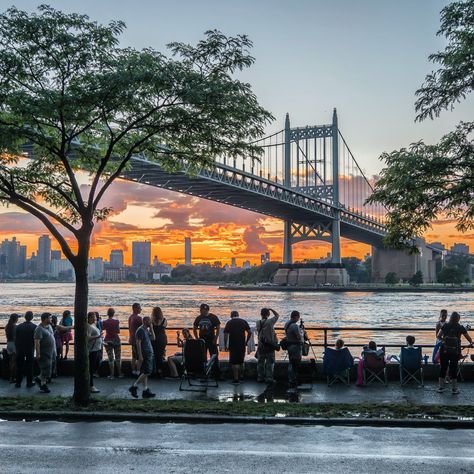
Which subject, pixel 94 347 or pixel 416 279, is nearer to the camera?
pixel 94 347

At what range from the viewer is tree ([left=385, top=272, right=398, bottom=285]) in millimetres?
141500

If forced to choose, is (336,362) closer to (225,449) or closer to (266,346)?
(266,346)

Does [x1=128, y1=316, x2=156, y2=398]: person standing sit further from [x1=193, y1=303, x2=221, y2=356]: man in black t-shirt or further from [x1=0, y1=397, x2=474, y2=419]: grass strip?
[x1=193, y1=303, x2=221, y2=356]: man in black t-shirt

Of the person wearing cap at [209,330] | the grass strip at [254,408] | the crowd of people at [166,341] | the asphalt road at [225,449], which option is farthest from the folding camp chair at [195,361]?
the asphalt road at [225,449]

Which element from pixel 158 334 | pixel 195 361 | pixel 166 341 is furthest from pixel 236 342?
pixel 158 334

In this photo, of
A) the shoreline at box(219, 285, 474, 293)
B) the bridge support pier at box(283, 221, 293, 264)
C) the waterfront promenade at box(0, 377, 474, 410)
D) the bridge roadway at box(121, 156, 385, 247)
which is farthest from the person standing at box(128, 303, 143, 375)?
the shoreline at box(219, 285, 474, 293)

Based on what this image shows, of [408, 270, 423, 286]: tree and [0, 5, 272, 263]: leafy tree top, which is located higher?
[0, 5, 272, 263]: leafy tree top

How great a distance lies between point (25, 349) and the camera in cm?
1166

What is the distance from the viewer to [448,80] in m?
11.2

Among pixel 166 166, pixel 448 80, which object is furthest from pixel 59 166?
pixel 448 80

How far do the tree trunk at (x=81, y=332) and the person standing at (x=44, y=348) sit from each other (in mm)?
1153

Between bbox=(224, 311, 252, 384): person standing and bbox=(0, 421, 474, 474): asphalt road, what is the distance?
3298mm

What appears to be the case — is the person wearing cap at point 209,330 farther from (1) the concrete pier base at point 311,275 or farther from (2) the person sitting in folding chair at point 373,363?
(1) the concrete pier base at point 311,275

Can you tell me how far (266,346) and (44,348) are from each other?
3.78m
